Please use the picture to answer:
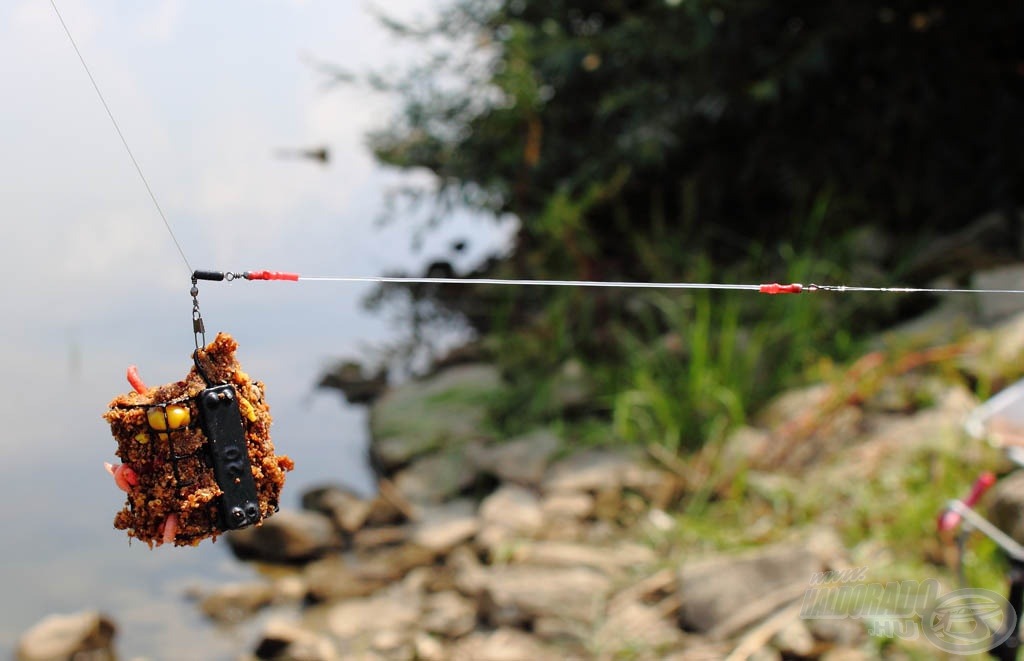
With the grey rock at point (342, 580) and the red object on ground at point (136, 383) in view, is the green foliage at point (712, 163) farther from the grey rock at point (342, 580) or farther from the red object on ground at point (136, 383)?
the red object on ground at point (136, 383)

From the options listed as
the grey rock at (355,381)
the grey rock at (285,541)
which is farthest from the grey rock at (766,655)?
the grey rock at (355,381)

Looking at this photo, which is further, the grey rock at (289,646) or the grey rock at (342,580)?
the grey rock at (342,580)

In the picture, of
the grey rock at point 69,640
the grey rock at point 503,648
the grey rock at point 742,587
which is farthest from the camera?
the grey rock at point 69,640

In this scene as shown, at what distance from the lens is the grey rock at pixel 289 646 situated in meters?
3.51

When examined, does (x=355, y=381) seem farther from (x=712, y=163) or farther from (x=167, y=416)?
(x=167, y=416)

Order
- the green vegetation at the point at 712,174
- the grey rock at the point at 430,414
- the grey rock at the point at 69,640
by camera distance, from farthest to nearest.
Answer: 1. the grey rock at the point at 430,414
2. the green vegetation at the point at 712,174
3. the grey rock at the point at 69,640

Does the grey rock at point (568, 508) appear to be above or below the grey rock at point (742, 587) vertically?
above

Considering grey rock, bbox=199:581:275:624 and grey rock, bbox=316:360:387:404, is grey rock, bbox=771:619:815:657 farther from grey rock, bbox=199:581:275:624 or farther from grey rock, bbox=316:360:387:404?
grey rock, bbox=316:360:387:404

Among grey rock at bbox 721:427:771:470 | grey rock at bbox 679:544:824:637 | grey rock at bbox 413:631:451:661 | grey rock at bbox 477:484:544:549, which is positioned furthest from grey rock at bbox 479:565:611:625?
grey rock at bbox 721:427:771:470

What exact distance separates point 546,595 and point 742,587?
0.67 m

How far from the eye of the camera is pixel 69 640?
3.55 meters

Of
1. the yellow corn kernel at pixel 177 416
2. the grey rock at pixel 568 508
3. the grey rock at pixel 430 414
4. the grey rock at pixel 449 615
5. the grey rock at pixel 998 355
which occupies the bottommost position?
the yellow corn kernel at pixel 177 416

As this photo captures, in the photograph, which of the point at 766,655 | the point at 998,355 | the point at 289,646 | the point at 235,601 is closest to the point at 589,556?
the point at 766,655

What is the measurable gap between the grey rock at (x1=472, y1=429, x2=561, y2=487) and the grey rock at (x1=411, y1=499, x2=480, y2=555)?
23 centimetres
